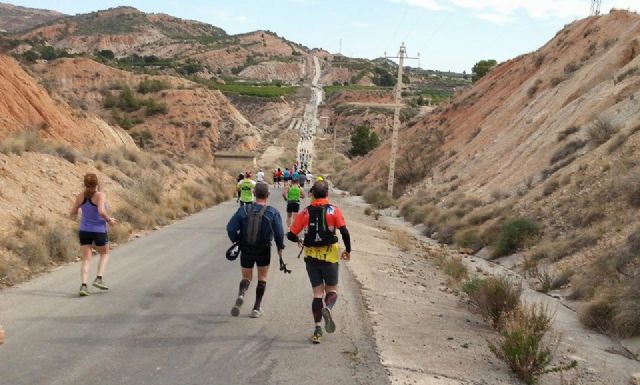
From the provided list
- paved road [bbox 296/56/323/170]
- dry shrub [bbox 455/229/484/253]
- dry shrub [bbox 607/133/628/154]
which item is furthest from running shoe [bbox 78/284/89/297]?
paved road [bbox 296/56/323/170]

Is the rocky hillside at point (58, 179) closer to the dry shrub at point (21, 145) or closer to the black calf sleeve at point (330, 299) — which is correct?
the dry shrub at point (21, 145)

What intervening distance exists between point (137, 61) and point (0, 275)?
122643 millimetres

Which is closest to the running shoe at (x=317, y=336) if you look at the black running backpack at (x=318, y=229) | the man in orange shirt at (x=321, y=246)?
the man in orange shirt at (x=321, y=246)

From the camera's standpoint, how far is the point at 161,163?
31.6 meters

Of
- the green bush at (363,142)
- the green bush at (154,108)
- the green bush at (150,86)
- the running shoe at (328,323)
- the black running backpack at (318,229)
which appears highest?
the green bush at (150,86)

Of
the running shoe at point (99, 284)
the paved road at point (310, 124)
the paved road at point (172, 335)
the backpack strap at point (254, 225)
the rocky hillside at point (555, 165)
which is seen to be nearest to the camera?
the paved road at point (172, 335)

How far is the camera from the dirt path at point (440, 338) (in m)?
7.04

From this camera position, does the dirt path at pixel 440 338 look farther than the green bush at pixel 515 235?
No

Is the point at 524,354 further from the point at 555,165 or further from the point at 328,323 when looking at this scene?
the point at 555,165

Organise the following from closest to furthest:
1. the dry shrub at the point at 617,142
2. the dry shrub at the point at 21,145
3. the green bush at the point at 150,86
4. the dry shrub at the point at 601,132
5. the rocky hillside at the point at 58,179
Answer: the rocky hillside at the point at 58,179 → the dry shrub at the point at 21,145 → the dry shrub at the point at 617,142 → the dry shrub at the point at 601,132 → the green bush at the point at 150,86

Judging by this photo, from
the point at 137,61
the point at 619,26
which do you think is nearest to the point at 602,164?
the point at 619,26

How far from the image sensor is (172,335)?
24.5 ft

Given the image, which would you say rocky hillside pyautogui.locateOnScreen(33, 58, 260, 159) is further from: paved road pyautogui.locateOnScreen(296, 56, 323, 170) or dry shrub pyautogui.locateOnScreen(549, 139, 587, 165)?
dry shrub pyautogui.locateOnScreen(549, 139, 587, 165)

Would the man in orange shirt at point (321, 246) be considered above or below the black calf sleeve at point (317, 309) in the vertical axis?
above
